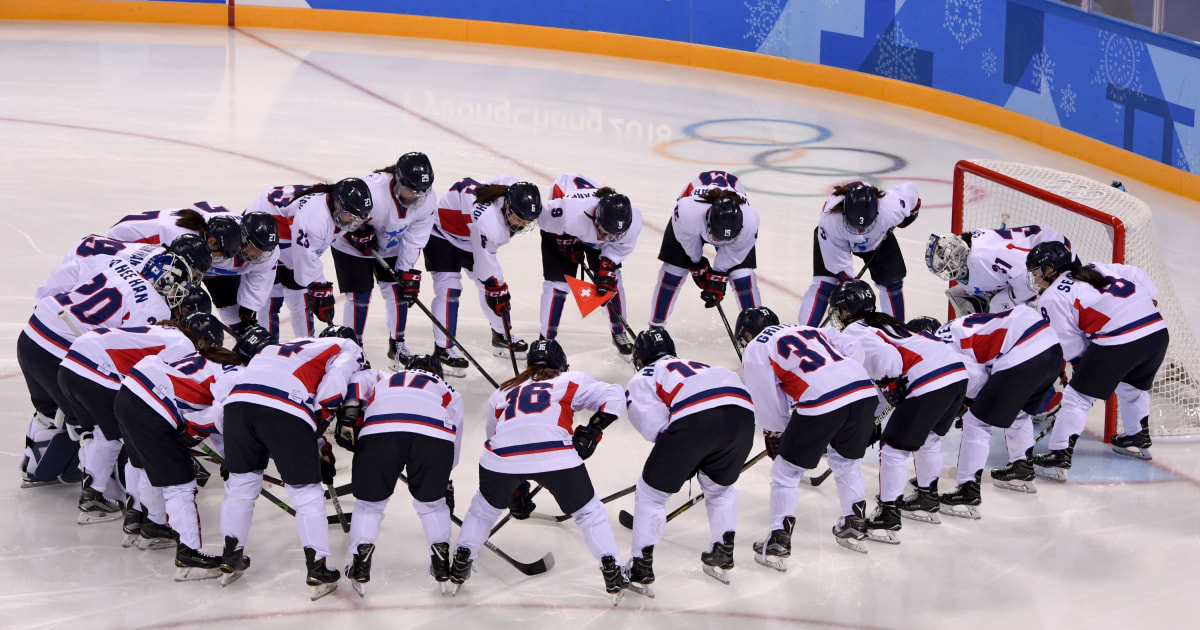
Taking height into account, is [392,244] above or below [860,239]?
below

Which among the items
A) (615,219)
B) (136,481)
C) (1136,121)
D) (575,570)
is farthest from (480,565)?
(1136,121)

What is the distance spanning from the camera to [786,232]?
352 inches

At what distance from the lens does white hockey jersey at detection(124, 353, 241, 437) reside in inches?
179

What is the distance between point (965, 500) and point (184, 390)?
310cm

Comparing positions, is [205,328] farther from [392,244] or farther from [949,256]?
[949,256]

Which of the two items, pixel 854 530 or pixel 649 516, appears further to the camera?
pixel 854 530

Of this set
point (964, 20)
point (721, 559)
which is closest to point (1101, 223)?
point (721, 559)

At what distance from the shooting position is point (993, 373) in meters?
5.25

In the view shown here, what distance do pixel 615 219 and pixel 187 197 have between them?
424 cm

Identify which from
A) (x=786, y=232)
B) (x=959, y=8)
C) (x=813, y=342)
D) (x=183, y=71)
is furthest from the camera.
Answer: (x=183, y=71)

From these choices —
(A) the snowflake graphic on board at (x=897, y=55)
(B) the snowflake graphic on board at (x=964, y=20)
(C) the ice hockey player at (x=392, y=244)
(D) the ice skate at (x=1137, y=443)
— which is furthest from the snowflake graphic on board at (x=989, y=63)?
(C) the ice hockey player at (x=392, y=244)

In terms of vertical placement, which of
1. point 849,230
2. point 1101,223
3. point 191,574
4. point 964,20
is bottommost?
point 191,574

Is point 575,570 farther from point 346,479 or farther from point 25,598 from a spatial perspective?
point 25,598

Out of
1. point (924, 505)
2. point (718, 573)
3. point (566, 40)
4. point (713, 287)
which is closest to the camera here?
point (718, 573)
